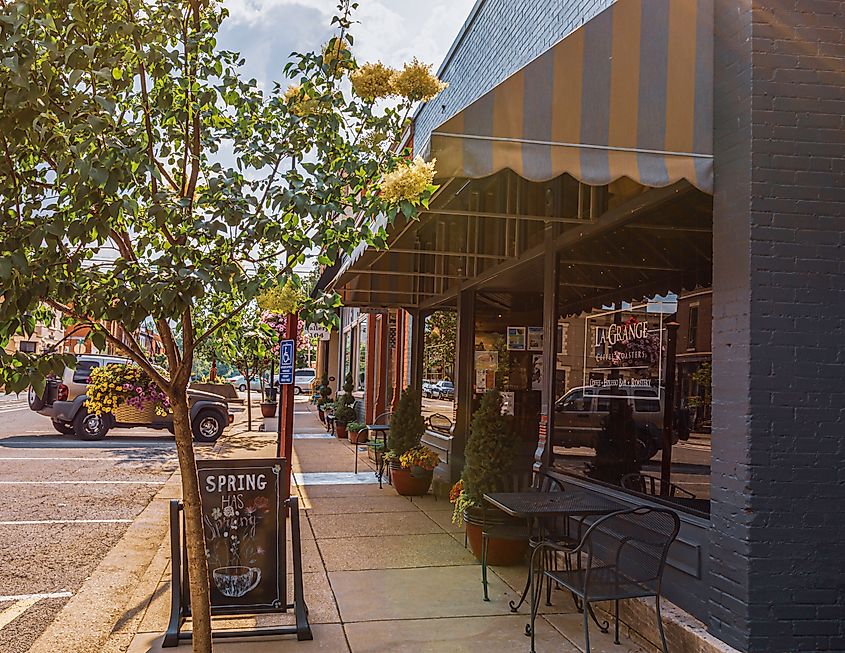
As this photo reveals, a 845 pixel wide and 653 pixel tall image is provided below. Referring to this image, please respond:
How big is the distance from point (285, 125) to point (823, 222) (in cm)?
298

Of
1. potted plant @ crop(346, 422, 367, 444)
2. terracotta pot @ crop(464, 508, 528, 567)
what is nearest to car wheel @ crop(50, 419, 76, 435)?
potted plant @ crop(346, 422, 367, 444)

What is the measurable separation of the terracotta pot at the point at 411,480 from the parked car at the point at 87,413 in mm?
7616

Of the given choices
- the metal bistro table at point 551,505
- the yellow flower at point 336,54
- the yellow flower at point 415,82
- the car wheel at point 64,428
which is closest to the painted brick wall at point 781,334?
the metal bistro table at point 551,505

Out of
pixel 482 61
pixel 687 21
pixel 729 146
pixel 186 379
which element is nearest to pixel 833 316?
pixel 729 146

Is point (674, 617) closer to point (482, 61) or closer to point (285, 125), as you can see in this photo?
point (285, 125)

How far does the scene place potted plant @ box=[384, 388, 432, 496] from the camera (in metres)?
10.3

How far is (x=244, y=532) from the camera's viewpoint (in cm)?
529

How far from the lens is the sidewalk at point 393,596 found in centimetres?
514

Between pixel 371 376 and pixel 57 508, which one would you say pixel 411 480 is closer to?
pixel 57 508

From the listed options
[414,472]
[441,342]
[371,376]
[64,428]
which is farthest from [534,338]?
[64,428]

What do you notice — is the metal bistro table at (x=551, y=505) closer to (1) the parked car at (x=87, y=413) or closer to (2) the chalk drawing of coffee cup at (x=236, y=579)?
(2) the chalk drawing of coffee cup at (x=236, y=579)

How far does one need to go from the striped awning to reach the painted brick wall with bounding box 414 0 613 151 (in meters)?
A: 2.12

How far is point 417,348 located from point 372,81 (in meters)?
10.2

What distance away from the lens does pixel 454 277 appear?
454 inches
